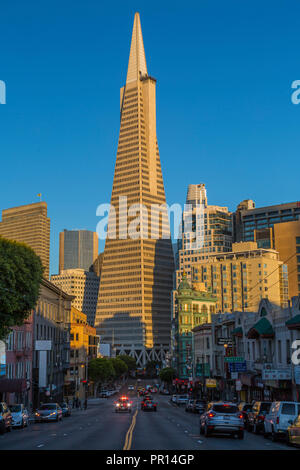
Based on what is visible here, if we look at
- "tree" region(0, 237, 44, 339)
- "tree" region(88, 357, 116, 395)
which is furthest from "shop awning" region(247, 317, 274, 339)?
"tree" region(88, 357, 116, 395)

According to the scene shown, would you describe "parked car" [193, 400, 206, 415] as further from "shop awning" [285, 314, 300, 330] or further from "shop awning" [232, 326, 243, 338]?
"shop awning" [285, 314, 300, 330]

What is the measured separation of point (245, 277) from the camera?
182 metres

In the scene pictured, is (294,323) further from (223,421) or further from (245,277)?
(245,277)

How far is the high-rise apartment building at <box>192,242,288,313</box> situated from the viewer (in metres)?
179

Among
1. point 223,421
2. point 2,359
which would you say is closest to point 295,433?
point 223,421

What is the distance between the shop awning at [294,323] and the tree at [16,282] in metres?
18.7

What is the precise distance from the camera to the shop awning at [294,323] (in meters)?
43.0

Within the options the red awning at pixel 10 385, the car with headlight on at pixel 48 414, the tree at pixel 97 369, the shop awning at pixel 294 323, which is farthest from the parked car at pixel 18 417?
the tree at pixel 97 369

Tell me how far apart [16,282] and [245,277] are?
148612 mm

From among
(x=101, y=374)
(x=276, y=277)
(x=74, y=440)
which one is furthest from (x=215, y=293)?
(x=74, y=440)

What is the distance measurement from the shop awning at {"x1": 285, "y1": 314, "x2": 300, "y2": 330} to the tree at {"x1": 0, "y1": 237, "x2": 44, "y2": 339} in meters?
18.7

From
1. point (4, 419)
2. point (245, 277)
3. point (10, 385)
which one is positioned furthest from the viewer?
point (245, 277)

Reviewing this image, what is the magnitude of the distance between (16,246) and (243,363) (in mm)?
29909

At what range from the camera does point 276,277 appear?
18550 cm
